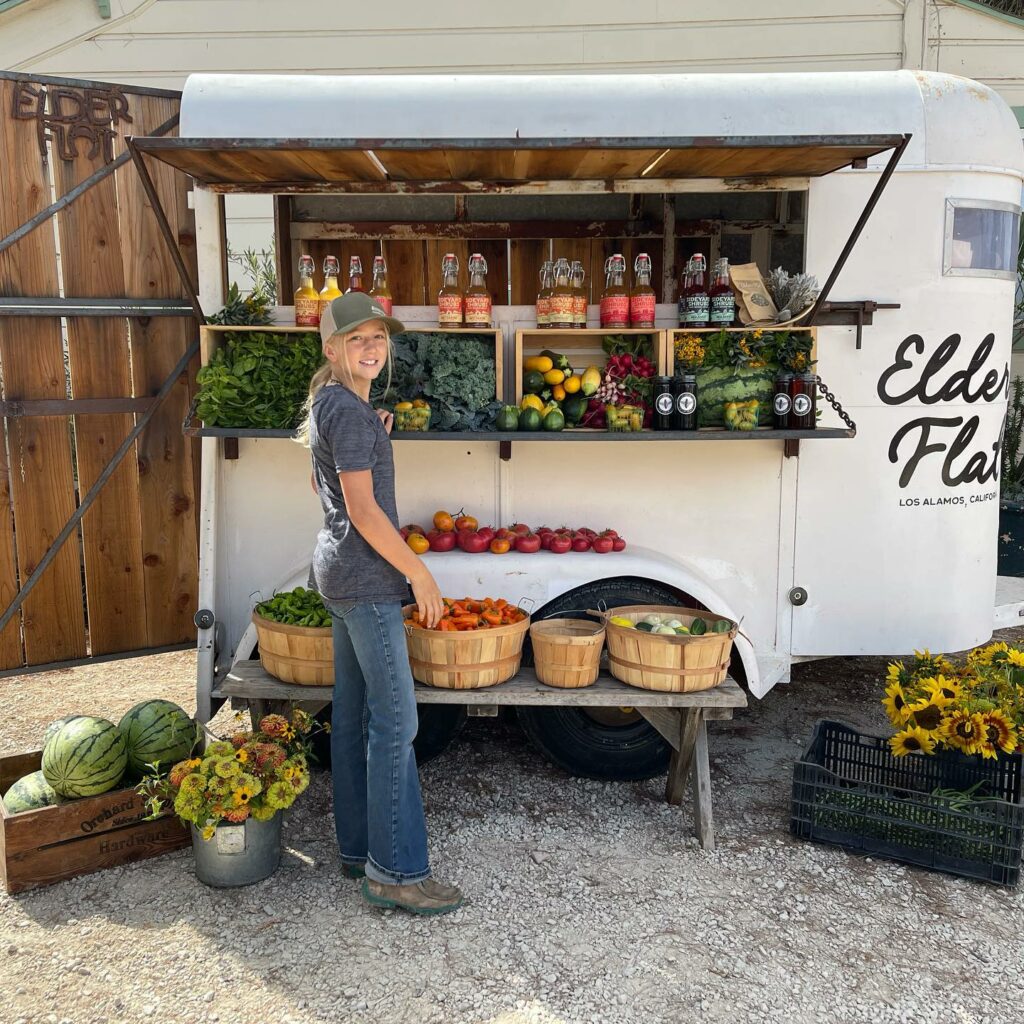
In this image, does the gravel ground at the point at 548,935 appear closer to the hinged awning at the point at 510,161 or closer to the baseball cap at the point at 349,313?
the baseball cap at the point at 349,313

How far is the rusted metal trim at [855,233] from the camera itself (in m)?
3.82

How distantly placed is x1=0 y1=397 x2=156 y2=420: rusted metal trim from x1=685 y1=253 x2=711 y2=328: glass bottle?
2.94m

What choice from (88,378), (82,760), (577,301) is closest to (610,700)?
(577,301)

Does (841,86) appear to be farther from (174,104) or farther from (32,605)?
(32,605)

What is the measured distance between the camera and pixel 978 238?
4.36 m

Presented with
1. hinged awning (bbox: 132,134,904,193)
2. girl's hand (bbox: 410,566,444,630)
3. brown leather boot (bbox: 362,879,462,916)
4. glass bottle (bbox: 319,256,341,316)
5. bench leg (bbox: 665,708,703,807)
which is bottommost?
brown leather boot (bbox: 362,879,462,916)

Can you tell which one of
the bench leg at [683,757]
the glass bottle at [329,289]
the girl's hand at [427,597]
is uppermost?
the glass bottle at [329,289]

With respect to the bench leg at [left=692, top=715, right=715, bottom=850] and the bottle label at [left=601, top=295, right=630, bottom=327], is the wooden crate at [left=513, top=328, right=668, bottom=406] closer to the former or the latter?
the bottle label at [left=601, top=295, right=630, bottom=327]

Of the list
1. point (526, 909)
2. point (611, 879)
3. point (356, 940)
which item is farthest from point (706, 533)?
point (356, 940)

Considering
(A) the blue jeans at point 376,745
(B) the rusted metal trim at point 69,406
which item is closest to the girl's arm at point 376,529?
(A) the blue jeans at point 376,745

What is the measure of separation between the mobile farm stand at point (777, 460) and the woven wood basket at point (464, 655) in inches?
19.9

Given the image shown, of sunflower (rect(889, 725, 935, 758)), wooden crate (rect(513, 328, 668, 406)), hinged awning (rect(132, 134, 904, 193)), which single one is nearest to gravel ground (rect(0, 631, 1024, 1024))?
sunflower (rect(889, 725, 935, 758))

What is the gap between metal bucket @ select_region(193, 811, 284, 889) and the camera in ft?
11.5

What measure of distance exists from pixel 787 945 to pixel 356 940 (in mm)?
1546
